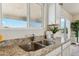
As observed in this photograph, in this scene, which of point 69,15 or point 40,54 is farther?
point 69,15

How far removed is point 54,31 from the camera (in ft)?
5.27

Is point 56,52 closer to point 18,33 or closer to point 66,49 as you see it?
point 66,49

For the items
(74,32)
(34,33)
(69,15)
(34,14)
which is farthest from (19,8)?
(74,32)

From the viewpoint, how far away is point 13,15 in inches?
57.2

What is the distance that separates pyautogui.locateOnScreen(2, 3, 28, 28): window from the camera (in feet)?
4.58

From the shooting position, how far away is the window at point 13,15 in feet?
4.58

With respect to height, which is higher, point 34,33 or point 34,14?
point 34,14

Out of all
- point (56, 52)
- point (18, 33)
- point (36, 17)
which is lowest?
point (56, 52)

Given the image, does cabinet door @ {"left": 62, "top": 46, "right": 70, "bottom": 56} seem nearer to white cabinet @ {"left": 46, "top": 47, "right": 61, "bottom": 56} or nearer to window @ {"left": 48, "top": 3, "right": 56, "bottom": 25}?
white cabinet @ {"left": 46, "top": 47, "right": 61, "bottom": 56}

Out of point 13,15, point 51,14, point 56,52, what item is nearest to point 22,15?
point 13,15

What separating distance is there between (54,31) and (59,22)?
147mm

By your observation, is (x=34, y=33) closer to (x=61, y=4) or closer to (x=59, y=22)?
(x=59, y=22)

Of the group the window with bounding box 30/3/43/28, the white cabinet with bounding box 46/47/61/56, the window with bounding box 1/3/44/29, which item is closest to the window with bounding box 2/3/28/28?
the window with bounding box 1/3/44/29

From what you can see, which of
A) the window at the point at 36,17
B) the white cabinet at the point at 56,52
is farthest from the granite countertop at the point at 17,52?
the window at the point at 36,17
